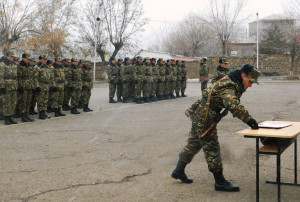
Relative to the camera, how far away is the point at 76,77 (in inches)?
496

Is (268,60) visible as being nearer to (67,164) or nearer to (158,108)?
(158,108)

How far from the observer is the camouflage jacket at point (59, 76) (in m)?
12.0

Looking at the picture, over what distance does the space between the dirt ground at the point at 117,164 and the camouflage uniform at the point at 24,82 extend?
58cm

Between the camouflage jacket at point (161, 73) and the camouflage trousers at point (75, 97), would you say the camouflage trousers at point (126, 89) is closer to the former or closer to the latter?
the camouflage jacket at point (161, 73)

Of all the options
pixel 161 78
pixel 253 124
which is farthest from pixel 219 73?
pixel 253 124

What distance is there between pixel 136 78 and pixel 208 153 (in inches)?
449

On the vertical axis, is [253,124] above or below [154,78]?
below

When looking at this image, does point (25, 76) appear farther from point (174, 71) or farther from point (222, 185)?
point (174, 71)

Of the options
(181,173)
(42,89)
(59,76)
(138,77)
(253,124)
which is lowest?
(181,173)

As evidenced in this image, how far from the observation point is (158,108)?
46.5 ft

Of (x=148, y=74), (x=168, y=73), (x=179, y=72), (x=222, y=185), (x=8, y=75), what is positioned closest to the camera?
(x=222, y=185)

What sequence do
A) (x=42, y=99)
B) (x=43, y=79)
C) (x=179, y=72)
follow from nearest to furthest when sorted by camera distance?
(x=42, y=99) < (x=43, y=79) < (x=179, y=72)

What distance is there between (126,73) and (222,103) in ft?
38.5

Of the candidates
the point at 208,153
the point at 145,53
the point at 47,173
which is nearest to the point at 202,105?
the point at 208,153
